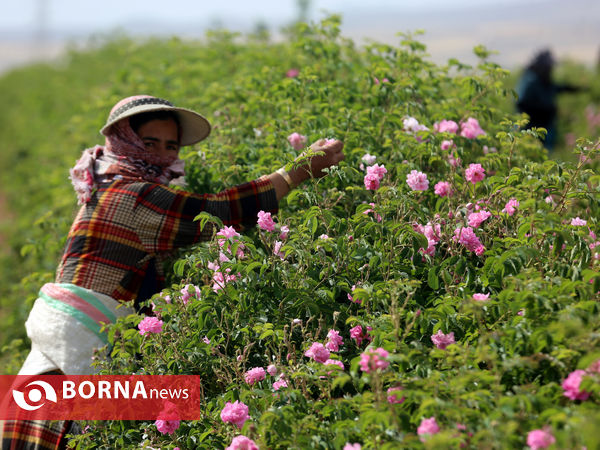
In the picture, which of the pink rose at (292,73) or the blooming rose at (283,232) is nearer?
the blooming rose at (283,232)

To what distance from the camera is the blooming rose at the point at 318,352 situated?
7.52ft

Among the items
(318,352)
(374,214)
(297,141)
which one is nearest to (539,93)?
(297,141)

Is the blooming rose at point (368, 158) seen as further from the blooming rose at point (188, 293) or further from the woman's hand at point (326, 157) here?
the blooming rose at point (188, 293)

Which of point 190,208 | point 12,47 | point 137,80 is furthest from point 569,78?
point 12,47

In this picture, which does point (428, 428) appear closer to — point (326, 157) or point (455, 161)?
point (326, 157)

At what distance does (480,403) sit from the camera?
1.90m

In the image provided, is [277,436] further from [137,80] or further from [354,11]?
Answer: [354,11]

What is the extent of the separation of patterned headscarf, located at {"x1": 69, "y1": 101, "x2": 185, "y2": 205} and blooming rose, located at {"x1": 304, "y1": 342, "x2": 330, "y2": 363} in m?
1.27

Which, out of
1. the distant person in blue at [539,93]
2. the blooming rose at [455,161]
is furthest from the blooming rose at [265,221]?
the distant person in blue at [539,93]

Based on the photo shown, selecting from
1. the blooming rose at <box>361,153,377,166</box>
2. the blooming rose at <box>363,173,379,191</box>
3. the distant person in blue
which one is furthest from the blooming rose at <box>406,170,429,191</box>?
the distant person in blue

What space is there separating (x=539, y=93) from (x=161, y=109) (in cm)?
581

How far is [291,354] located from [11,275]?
5.11 metres

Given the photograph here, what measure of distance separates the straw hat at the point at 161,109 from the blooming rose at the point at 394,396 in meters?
1.78

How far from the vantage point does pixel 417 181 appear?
2906mm
